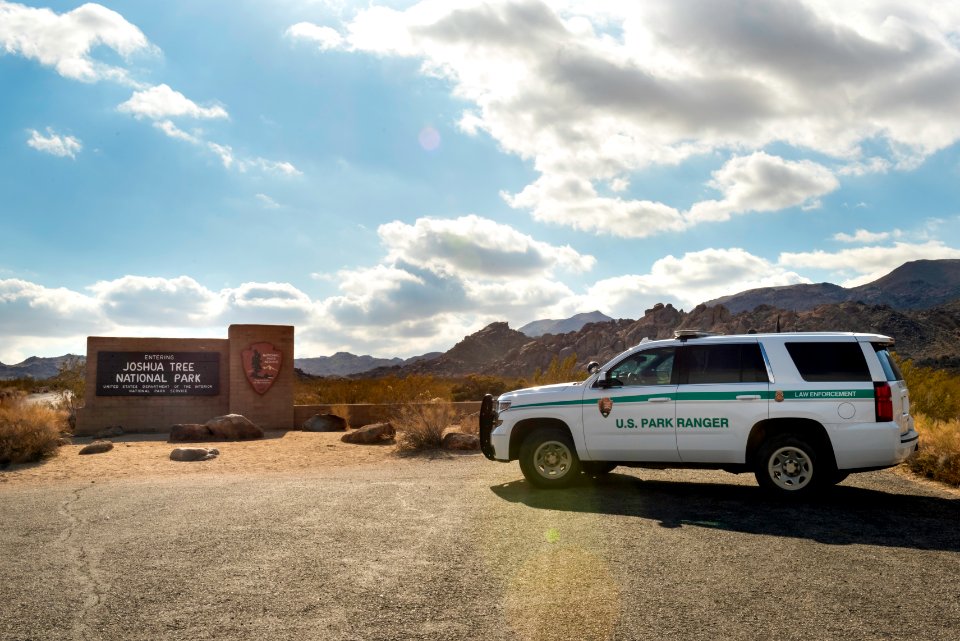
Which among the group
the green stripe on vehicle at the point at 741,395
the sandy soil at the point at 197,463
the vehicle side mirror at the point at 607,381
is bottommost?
the sandy soil at the point at 197,463

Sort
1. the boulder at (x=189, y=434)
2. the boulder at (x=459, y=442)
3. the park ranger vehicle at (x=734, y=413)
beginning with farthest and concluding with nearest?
1. the boulder at (x=189, y=434)
2. the boulder at (x=459, y=442)
3. the park ranger vehicle at (x=734, y=413)

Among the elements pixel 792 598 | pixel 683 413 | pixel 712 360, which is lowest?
pixel 792 598

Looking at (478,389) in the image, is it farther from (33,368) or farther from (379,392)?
(33,368)

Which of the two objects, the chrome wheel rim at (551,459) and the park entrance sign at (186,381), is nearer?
the chrome wheel rim at (551,459)

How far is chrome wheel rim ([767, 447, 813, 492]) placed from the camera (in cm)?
985

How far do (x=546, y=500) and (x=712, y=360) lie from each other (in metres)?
2.86

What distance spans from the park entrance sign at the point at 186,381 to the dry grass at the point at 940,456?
17.5m

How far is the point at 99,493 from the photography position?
11789mm

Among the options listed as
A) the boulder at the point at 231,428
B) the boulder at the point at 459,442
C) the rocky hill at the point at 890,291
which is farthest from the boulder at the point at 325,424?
the rocky hill at the point at 890,291

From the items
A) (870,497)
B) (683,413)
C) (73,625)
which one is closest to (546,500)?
(683,413)

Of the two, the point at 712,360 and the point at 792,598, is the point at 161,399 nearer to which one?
the point at 712,360

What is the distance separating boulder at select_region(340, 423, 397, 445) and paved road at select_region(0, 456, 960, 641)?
871cm

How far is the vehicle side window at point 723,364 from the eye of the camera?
10289 millimetres

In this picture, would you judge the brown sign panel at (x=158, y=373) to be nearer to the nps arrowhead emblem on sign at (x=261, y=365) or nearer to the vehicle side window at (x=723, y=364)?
the nps arrowhead emblem on sign at (x=261, y=365)
